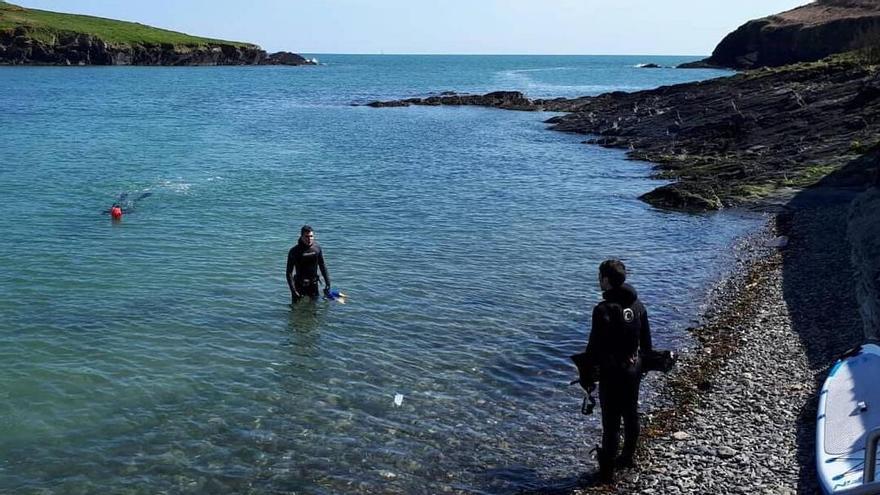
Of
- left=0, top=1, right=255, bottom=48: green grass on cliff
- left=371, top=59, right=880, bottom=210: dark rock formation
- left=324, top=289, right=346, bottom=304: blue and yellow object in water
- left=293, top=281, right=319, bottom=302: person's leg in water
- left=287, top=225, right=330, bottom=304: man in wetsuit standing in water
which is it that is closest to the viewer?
left=287, top=225, right=330, bottom=304: man in wetsuit standing in water

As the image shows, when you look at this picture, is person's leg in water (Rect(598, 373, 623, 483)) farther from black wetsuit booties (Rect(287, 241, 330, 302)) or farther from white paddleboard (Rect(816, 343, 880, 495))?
black wetsuit booties (Rect(287, 241, 330, 302))

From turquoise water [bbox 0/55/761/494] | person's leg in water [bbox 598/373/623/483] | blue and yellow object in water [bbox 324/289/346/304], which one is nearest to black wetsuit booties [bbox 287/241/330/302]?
blue and yellow object in water [bbox 324/289/346/304]

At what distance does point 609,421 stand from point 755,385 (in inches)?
192

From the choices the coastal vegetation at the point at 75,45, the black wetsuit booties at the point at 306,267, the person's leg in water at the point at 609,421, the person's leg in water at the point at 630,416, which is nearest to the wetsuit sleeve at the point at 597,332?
the person's leg in water at the point at 609,421

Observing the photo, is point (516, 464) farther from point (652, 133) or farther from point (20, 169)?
point (652, 133)

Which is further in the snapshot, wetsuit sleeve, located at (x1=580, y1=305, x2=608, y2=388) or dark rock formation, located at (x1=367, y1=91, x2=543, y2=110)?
dark rock formation, located at (x1=367, y1=91, x2=543, y2=110)

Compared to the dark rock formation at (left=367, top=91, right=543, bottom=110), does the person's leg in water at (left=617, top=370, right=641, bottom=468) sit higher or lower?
lower

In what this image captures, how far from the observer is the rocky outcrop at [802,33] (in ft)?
336

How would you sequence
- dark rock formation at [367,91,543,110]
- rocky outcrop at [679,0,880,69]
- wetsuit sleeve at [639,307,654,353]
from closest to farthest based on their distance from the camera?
wetsuit sleeve at [639,307,654,353]
dark rock formation at [367,91,543,110]
rocky outcrop at [679,0,880,69]

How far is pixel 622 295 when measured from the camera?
31.5 ft

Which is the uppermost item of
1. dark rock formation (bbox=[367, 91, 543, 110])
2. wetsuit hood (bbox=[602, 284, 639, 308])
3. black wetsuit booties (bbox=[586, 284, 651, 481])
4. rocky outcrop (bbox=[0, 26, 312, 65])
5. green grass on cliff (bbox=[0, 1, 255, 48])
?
green grass on cliff (bbox=[0, 1, 255, 48])

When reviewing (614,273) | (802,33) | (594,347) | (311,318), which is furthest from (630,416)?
(802,33)

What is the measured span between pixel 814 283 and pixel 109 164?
122 ft

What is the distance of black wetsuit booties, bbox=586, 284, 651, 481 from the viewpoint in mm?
9625
